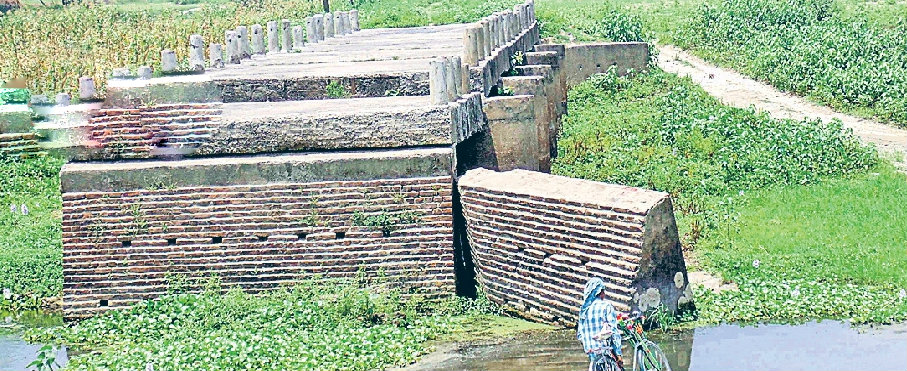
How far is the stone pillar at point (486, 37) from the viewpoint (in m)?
17.7

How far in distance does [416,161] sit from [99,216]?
123 inches

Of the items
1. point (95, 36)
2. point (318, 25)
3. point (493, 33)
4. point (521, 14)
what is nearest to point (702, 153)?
point (493, 33)

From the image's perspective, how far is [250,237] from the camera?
44.3ft

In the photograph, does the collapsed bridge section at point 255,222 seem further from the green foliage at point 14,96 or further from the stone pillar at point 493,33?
the green foliage at point 14,96

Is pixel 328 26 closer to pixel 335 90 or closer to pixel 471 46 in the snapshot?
pixel 471 46

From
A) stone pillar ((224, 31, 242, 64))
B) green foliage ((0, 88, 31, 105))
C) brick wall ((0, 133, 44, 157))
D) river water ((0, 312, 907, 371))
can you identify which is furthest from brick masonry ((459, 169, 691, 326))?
green foliage ((0, 88, 31, 105))

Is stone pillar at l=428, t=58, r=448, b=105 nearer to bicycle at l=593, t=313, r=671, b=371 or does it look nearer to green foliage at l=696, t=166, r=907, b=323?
green foliage at l=696, t=166, r=907, b=323

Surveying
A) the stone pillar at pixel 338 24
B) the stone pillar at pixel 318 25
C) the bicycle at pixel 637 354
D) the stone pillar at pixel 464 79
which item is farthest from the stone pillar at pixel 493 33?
the bicycle at pixel 637 354

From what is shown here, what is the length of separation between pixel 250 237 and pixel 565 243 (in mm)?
3148

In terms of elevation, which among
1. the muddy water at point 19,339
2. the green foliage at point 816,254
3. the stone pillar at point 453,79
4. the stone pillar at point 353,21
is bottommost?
the muddy water at point 19,339

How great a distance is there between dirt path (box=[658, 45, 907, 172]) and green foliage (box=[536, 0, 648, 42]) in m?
0.84

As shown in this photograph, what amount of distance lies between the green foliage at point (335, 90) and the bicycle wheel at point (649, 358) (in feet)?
20.4

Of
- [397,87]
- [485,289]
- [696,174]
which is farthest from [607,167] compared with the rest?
[485,289]

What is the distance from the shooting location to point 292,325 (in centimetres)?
1273
